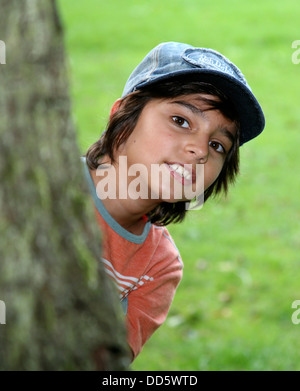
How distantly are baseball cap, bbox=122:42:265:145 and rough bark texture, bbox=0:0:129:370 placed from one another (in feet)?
3.70

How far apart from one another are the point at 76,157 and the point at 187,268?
11.6 ft

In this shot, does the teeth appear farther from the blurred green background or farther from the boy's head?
the blurred green background

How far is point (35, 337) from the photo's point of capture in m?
1.24

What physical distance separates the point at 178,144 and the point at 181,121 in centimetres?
12

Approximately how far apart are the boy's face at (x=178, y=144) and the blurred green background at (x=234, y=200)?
72cm

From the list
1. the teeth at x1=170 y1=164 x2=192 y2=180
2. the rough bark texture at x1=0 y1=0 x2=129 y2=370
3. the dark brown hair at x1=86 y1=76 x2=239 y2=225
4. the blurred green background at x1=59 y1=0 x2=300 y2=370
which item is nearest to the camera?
the rough bark texture at x1=0 y1=0 x2=129 y2=370

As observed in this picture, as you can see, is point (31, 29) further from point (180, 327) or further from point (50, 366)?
point (180, 327)

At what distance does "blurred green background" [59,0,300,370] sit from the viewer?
154 inches

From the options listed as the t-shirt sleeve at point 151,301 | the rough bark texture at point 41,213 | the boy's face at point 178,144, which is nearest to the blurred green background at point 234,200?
the rough bark texture at point 41,213

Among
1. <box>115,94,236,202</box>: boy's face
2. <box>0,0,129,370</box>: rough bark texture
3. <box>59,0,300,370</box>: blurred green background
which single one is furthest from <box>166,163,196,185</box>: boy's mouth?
<box>0,0,129,370</box>: rough bark texture

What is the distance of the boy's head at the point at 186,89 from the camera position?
235 centimetres

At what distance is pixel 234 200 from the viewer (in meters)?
5.78
